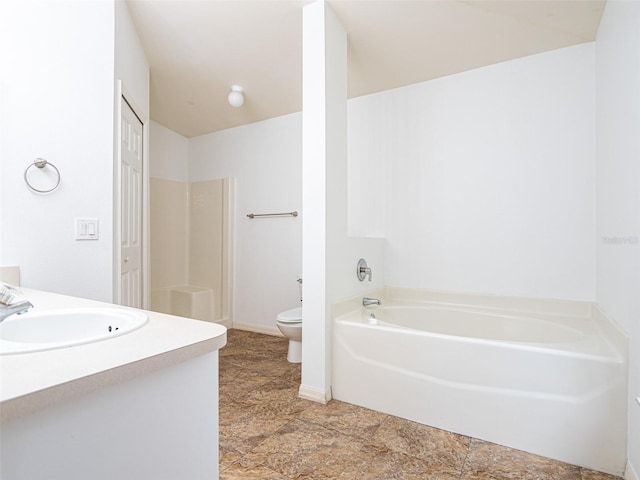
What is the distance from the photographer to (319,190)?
6.61 feet

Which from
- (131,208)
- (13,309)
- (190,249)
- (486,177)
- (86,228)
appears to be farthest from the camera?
(190,249)

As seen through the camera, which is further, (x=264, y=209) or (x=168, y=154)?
(x=168, y=154)

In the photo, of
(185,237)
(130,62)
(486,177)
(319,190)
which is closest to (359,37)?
(319,190)

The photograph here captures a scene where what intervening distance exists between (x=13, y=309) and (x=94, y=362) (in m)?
0.60

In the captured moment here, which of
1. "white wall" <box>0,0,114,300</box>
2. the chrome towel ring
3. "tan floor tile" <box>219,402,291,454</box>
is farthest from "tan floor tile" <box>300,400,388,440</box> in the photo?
the chrome towel ring

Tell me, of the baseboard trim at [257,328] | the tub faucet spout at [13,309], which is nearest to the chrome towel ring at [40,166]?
the tub faucet spout at [13,309]

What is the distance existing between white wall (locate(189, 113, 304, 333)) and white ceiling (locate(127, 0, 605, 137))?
60 centimetres

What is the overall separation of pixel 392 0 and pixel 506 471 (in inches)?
92.7

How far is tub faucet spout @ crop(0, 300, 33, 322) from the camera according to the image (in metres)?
0.95

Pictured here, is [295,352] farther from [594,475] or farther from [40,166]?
[40,166]

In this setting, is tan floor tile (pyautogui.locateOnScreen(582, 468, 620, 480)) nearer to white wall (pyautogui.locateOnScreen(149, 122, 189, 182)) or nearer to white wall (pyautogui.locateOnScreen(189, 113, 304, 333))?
white wall (pyautogui.locateOnScreen(189, 113, 304, 333))

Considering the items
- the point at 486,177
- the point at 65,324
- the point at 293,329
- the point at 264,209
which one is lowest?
the point at 293,329

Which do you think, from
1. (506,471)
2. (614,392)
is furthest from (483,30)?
(506,471)

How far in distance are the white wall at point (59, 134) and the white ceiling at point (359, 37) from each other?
0.58 metres
